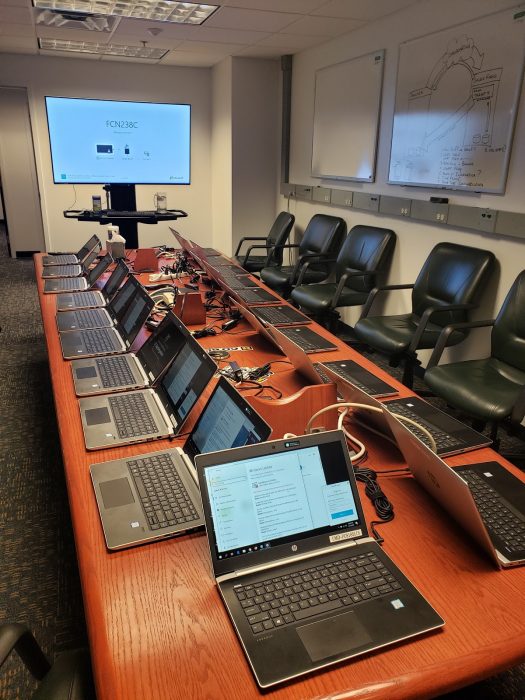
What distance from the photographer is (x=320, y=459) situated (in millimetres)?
1078

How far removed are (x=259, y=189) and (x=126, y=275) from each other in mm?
3330

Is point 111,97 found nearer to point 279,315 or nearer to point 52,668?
point 279,315

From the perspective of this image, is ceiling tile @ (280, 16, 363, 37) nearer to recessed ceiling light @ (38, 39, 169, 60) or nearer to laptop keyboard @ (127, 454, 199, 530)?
recessed ceiling light @ (38, 39, 169, 60)

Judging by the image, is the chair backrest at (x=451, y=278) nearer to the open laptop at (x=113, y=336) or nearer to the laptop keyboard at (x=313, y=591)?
the open laptop at (x=113, y=336)

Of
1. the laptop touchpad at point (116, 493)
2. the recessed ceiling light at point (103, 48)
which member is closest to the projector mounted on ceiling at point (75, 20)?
the recessed ceiling light at point (103, 48)

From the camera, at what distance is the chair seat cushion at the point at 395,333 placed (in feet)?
9.80

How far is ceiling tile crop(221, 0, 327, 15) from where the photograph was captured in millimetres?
3496

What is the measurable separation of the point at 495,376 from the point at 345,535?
1801mm

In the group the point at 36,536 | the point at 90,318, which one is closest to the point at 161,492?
the point at 36,536

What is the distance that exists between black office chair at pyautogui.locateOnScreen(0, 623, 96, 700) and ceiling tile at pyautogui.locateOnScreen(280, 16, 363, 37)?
4.20 meters

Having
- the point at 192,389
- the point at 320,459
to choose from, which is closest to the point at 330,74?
the point at 192,389

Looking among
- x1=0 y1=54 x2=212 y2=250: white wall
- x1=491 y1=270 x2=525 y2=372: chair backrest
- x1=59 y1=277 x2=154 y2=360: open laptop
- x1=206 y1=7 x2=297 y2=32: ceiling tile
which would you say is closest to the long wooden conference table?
x1=59 y1=277 x2=154 y2=360: open laptop

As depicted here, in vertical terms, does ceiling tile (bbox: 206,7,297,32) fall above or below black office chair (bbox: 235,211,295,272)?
above

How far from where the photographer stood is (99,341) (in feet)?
7.58
